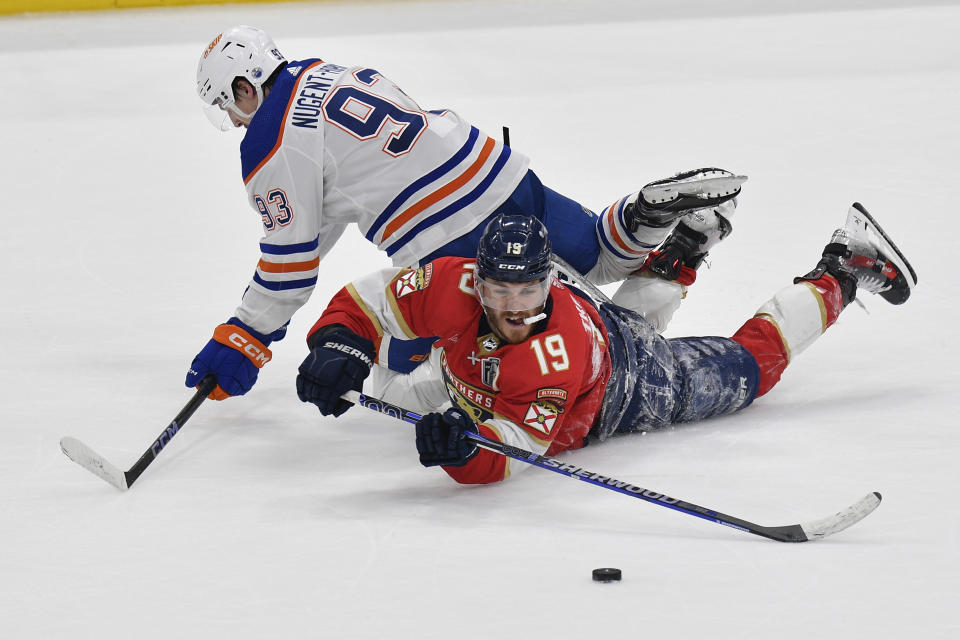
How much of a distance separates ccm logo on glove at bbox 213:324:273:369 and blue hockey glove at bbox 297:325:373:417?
388 millimetres

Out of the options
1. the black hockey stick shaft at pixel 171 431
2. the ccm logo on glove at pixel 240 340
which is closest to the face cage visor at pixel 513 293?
the ccm logo on glove at pixel 240 340

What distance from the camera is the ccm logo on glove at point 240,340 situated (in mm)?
3295

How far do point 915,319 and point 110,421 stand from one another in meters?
2.53

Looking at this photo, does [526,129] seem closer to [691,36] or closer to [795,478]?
[691,36]

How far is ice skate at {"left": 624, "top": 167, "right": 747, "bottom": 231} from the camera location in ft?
A: 11.1

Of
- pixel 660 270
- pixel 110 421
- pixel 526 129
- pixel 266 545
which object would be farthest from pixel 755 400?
pixel 526 129

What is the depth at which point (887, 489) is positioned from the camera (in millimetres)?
2756

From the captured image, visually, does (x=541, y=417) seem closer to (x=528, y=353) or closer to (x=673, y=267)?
(x=528, y=353)

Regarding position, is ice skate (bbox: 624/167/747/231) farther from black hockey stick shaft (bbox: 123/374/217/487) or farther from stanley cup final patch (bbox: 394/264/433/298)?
black hockey stick shaft (bbox: 123/374/217/487)

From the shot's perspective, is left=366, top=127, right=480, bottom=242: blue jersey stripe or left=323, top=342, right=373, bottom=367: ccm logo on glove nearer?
→ left=323, top=342, right=373, bottom=367: ccm logo on glove

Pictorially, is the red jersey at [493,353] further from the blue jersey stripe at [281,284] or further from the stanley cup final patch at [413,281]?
the blue jersey stripe at [281,284]

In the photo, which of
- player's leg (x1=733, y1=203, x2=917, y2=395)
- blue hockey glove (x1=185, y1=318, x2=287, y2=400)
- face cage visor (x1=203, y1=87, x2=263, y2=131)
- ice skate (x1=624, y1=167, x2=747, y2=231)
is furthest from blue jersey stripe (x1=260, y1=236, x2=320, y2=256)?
player's leg (x1=733, y1=203, x2=917, y2=395)

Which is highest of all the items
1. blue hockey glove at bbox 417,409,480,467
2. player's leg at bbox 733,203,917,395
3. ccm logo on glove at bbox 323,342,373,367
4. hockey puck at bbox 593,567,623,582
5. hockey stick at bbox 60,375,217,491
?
player's leg at bbox 733,203,917,395

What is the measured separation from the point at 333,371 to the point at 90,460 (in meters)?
0.63
